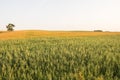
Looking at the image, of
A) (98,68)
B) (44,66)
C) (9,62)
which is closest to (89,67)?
(98,68)

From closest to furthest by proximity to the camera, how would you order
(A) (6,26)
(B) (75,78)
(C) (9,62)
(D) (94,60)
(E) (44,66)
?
(B) (75,78) < (E) (44,66) < (D) (94,60) < (C) (9,62) < (A) (6,26)

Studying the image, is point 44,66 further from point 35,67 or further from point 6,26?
point 6,26

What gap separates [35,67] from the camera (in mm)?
7242

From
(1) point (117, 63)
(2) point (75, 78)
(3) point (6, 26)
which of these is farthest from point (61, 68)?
(3) point (6, 26)

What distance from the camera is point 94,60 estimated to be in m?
8.04

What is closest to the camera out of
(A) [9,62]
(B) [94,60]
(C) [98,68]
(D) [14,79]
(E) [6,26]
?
(D) [14,79]

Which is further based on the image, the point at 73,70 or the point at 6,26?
the point at 6,26

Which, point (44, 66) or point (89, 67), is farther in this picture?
point (44, 66)

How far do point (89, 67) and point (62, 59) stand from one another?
163 cm

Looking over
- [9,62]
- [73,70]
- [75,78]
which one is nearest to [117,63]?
[73,70]

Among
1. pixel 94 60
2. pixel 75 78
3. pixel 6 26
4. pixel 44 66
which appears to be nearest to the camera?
pixel 75 78

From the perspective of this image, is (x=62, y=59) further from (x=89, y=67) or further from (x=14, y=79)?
(x=14, y=79)

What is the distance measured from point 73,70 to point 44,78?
117 cm

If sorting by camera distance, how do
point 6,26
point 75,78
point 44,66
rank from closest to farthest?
point 75,78 → point 44,66 → point 6,26
